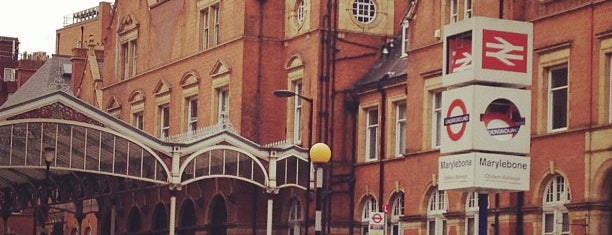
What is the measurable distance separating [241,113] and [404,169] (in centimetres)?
997

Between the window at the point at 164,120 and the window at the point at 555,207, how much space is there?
29370mm

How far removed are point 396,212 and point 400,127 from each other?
116 inches

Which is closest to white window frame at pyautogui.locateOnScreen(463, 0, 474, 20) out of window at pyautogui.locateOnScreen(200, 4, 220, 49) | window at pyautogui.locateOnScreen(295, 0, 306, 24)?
window at pyautogui.locateOnScreen(295, 0, 306, 24)

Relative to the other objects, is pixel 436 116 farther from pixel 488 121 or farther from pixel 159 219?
pixel 159 219

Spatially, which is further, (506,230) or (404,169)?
(404,169)

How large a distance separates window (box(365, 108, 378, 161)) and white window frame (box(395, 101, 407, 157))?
1.82m

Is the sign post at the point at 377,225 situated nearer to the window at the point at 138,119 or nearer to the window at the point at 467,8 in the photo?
the window at the point at 467,8

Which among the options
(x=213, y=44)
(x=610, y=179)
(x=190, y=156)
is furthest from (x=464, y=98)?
(x=213, y=44)

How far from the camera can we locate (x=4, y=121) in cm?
6103

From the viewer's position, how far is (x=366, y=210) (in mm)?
63250

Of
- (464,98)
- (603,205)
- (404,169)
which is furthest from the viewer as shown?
(404,169)

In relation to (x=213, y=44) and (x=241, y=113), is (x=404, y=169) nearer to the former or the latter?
(x=241, y=113)

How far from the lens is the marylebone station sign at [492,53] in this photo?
42.4 meters

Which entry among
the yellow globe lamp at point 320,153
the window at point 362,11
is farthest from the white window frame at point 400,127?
the yellow globe lamp at point 320,153
